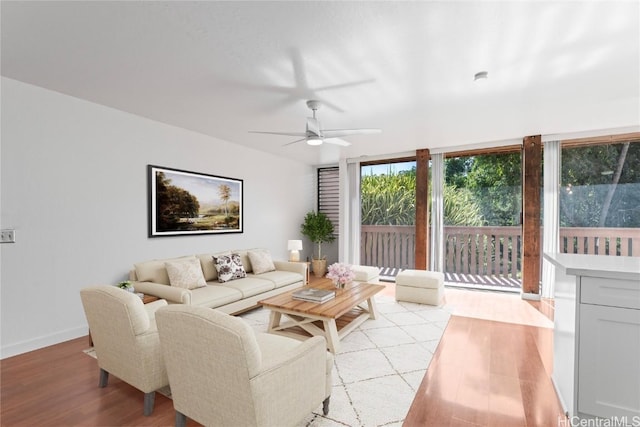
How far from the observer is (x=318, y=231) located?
661cm

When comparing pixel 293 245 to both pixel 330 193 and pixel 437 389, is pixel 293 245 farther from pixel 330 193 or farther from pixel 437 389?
pixel 437 389

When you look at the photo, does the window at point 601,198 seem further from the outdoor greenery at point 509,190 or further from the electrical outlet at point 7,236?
the electrical outlet at point 7,236

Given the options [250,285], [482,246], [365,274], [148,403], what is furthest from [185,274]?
[482,246]

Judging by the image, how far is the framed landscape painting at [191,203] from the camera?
3916 mm

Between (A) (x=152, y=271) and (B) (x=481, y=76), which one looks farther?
(A) (x=152, y=271)

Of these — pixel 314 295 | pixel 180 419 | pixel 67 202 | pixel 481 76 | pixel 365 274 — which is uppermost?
pixel 481 76

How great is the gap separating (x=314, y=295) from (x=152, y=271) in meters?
1.98

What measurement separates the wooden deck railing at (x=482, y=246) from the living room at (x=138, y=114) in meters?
1.54

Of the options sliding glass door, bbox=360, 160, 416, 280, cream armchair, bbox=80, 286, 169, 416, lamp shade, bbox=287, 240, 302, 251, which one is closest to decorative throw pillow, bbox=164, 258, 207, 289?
cream armchair, bbox=80, 286, 169, 416

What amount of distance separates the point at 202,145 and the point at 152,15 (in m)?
2.75

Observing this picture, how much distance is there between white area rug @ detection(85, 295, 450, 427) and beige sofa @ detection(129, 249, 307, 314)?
323 mm

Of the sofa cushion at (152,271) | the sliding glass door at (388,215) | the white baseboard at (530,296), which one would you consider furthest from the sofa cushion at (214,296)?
the white baseboard at (530,296)

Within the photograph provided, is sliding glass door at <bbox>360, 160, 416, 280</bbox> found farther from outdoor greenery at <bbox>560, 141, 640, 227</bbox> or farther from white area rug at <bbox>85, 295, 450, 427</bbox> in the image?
outdoor greenery at <bbox>560, 141, 640, 227</bbox>

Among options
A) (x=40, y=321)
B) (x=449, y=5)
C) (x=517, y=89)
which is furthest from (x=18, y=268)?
(x=517, y=89)
